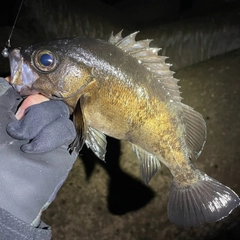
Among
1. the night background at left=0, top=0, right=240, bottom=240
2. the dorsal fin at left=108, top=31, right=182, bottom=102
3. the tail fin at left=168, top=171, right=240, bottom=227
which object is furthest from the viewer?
the night background at left=0, top=0, right=240, bottom=240

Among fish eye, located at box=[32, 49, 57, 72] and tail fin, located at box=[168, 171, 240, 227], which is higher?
fish eye, located at box=[32, 49, 57, 72]

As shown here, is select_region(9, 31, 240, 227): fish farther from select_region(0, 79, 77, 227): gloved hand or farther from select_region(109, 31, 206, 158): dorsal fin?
select_region(0, 79, 77, 227): gloved hand

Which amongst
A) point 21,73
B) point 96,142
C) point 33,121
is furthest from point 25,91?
point 96,142

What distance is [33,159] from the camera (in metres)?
1.52

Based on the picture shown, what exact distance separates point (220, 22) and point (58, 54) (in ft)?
10.7

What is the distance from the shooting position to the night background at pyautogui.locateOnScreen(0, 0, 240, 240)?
3.03 meters

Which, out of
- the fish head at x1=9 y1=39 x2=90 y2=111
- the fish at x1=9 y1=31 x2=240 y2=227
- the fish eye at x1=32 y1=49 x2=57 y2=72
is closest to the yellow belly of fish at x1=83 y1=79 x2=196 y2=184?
the fish at x1=9 y1=31 x2=240 y2=227

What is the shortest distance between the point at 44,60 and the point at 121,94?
0.44 m

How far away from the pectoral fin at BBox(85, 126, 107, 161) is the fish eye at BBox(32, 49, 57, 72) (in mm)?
392

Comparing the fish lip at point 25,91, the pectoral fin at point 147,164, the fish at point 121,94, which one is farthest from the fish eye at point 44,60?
the pectoral fin at point 147,164

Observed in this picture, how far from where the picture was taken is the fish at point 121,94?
171 centimetres

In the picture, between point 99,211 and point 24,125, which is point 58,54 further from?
point 99,211

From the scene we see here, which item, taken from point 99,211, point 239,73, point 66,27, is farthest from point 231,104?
point 66,27

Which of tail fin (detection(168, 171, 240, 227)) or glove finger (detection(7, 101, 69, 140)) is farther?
tail fin (detection(168, 171, 240, 227))
